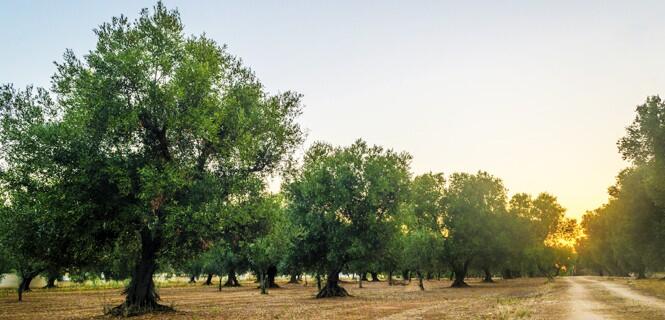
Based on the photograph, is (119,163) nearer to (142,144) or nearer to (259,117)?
(142,144)

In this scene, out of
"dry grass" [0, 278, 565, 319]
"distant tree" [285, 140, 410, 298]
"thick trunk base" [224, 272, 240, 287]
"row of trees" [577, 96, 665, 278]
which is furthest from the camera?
"thick trunk base" [224, 272, 240, 287]

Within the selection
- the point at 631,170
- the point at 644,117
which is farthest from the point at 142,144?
the point at 631,170

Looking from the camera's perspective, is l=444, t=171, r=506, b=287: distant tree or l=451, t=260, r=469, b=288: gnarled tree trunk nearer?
l=444, t=171, r=506, b=287: distant tree

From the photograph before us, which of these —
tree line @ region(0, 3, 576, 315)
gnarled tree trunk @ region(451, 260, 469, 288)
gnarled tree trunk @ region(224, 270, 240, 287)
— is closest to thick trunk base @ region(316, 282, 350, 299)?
tree line @ region(0, 3, 576, 315)

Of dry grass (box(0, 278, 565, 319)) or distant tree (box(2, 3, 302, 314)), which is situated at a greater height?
distant tree (box(2, 3, 302, 314))

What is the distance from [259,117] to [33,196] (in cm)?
1521

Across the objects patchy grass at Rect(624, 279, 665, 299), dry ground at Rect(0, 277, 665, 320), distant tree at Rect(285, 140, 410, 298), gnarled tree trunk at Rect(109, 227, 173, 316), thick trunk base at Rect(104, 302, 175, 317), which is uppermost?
distant tree at Rect(285, 140, 410, 298)

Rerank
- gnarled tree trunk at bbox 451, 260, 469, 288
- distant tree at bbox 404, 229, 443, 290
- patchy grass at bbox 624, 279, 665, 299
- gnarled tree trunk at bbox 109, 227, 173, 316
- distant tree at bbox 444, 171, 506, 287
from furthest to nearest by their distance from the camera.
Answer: gnarled tree trunk at bbox 451, 260, 469, 288 < distant tree at bbox 444, 171, 506, 287 < distant tree at bbox 404, 229, 443, 290 < patchy grass at bbox 624, 279, 665, 299 < gnarled tree trunk at bbox 109, 227, 173, 316

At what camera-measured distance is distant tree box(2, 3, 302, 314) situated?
29188 millimetres

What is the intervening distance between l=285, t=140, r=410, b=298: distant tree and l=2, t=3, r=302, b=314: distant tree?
2115 centimetres

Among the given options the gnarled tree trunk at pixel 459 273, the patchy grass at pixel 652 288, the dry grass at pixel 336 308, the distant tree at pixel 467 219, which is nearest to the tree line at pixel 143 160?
the dry grass at pixel 336 308

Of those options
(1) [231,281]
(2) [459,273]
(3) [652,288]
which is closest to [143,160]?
(3) [652,288]

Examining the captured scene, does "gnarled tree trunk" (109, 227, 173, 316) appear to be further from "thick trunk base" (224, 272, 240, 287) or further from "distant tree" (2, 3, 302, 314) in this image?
"thick trunk base" (224, 272, 240, 287)

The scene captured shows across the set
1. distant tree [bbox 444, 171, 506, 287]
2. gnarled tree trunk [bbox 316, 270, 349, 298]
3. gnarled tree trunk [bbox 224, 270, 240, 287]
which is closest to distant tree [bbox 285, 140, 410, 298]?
gnarled tree trunk [bbox 316, 270, 349, 298]
